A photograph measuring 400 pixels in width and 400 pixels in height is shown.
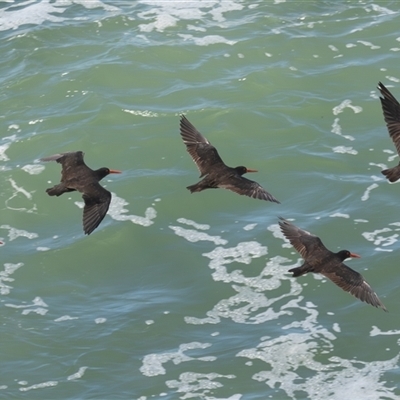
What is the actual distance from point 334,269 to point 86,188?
327 centimetres

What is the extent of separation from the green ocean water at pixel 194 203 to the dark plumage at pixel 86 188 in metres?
2.58

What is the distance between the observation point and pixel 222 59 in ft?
72.3

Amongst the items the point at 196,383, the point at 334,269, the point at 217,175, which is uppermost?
the point at 217,175

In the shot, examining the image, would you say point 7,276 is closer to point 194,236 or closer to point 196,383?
point 194,236

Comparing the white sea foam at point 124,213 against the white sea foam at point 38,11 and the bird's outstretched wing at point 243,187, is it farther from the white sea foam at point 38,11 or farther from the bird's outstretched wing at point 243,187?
the white sea foam at point 38,11

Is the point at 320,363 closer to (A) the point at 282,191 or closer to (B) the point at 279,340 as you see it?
(B) the point at 279,340

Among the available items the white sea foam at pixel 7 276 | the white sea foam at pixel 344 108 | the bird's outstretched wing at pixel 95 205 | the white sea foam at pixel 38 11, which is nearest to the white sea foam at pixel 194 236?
the white sea foam at pixel 7 276

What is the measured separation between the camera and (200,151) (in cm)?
1419

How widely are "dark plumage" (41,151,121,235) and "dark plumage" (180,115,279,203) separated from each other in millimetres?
1133

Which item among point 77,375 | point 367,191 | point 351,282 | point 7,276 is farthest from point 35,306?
point 367,191

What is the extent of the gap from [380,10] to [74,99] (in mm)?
7510

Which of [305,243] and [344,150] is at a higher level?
[305,243]

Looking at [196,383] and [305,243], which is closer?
[305,243]

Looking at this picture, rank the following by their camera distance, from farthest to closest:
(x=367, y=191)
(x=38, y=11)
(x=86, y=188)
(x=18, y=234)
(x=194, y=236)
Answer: (x=38, y=11) < (x=367, y=191) < (x=18, y=234) < (x=194, y=236) < (x=86, y=188)
